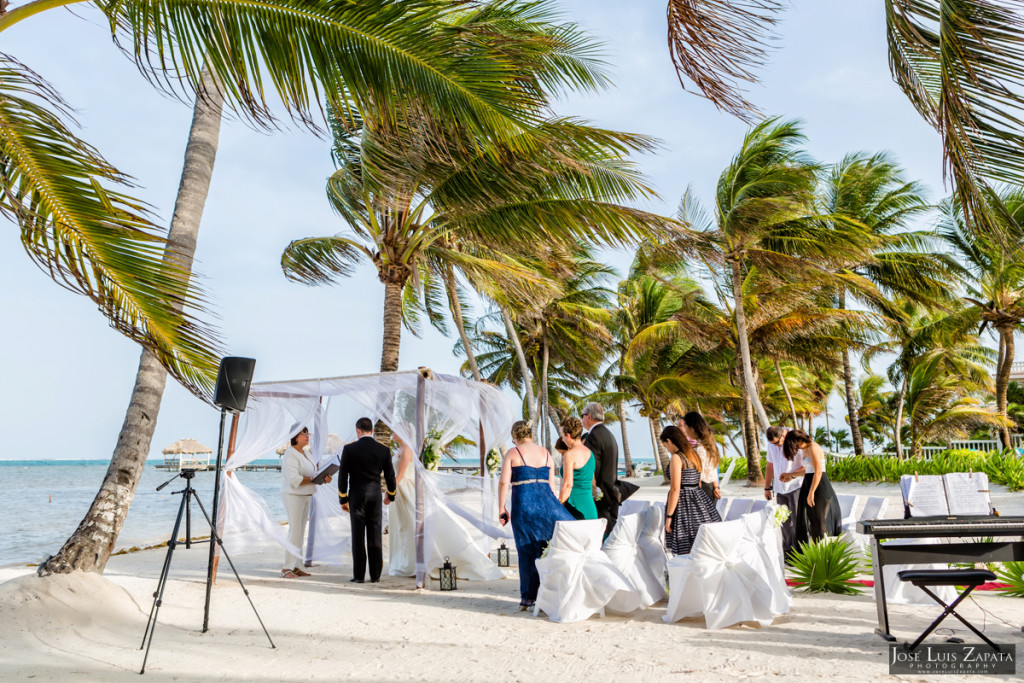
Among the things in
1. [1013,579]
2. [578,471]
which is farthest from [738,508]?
[1013,579]

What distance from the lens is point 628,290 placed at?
27172 millimetres

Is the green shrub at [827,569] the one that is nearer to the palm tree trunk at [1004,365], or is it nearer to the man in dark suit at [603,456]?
the man in dark suit at [603,456]

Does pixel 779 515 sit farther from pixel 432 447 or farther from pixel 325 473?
pixel 325 473

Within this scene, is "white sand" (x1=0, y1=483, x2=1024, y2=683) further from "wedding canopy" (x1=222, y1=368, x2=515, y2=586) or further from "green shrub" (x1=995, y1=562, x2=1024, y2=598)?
"wedding canopy" (x1=222, y1=368, x2=515, y2=586)

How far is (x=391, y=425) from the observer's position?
7.71 metres

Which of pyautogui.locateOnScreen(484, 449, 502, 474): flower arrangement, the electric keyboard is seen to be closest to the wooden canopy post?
pyautogui.locateOnScreen(484, 449, 502, 474): flower arrangement

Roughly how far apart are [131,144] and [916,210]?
2061 centimetres

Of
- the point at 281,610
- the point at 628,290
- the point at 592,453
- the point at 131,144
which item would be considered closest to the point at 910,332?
the point at 628,290

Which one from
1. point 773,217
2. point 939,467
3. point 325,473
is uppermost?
point 773,217

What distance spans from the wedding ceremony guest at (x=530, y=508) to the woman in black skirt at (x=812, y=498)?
2.68 m

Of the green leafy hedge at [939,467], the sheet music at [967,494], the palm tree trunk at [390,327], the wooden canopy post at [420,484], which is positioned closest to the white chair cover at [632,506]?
the wooden canopy post at [420,484]

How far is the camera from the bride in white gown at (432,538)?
7.54m

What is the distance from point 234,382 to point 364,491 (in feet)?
9.05

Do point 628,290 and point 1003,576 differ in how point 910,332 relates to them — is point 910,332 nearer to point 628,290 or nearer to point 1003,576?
point 628,290
